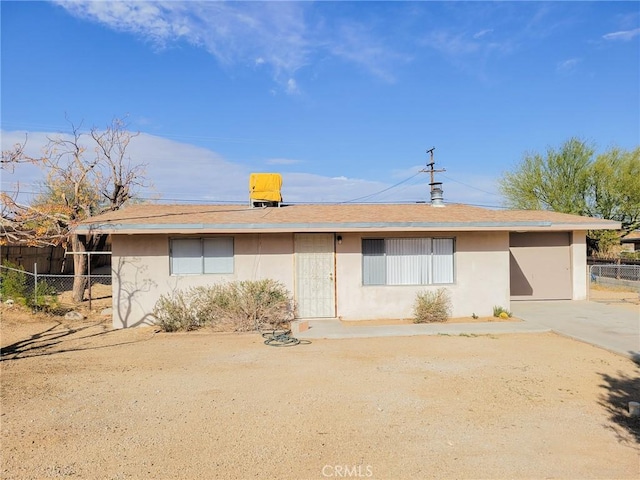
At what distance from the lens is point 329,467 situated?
4.46 meters

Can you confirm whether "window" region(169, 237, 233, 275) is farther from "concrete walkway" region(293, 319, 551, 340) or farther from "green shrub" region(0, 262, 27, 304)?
"green shrub" region(0, 262, 27, 304)

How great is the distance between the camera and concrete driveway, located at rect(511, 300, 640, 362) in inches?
382

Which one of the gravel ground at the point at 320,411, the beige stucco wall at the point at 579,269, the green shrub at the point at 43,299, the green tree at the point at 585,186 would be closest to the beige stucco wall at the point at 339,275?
the gravel ground at the point at 320,411

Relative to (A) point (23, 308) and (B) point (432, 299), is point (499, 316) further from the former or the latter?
(A) point (23, 308)

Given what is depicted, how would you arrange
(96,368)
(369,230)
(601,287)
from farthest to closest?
(601,287) → (369,230) → (96,368)

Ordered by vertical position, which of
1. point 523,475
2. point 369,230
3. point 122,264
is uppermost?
point 369,230

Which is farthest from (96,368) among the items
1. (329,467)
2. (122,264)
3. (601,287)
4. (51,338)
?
(601,287)

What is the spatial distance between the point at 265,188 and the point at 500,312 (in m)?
8.13

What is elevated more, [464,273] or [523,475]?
[464,273]

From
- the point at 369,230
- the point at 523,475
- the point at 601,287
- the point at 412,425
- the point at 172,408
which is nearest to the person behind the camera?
the point at 523,475

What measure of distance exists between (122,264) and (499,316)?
10.0 meters

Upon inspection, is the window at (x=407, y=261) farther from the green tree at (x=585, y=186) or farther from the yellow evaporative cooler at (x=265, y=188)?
the green tree at (x=585, y=186)

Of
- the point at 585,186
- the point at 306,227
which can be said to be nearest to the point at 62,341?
the point at 306,227

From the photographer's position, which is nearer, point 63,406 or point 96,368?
point 63,406
